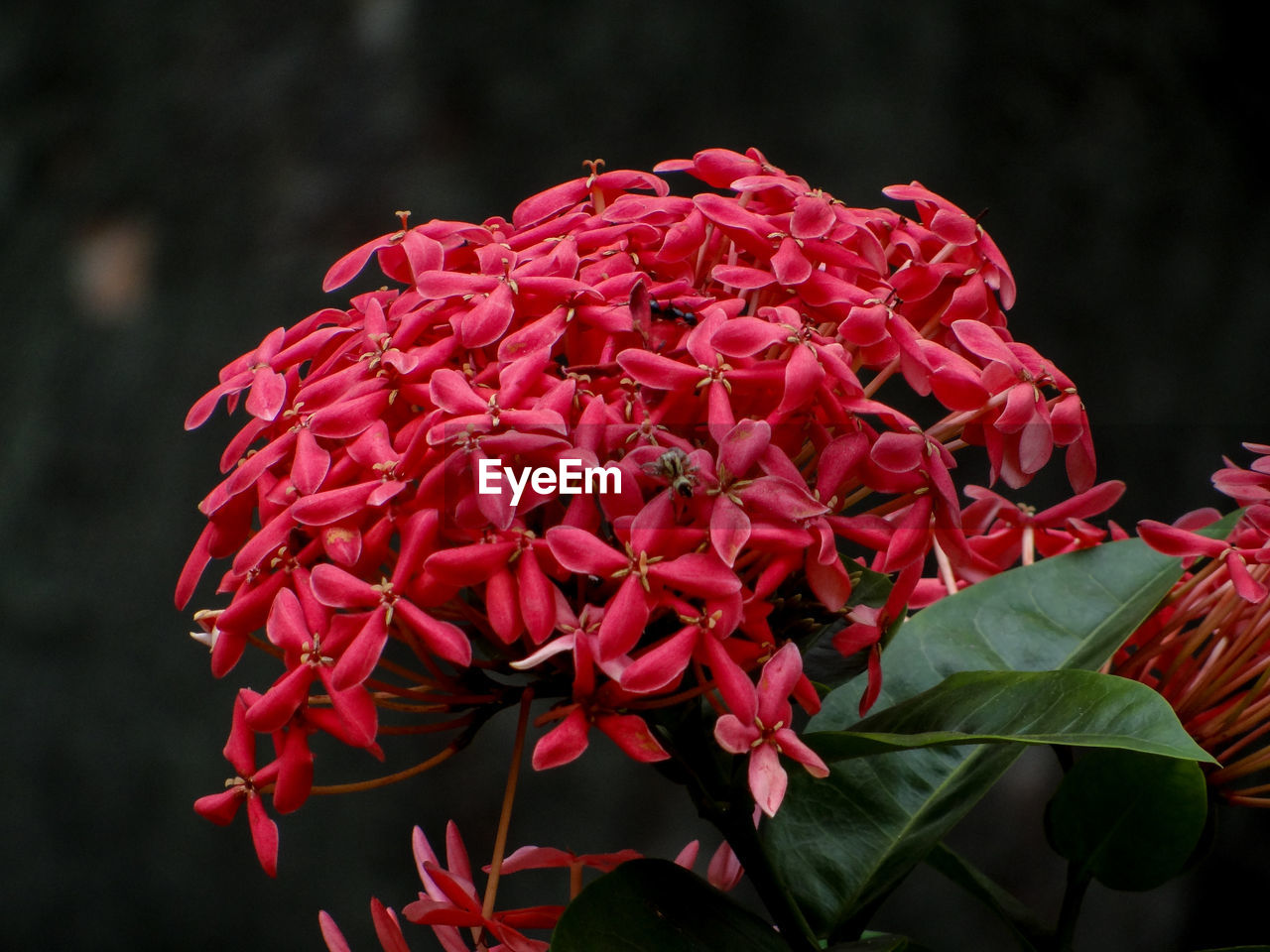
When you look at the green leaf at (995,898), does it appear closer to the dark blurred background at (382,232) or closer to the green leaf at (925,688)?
the green leaf at (925,688)

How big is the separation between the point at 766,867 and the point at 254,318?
107 cm

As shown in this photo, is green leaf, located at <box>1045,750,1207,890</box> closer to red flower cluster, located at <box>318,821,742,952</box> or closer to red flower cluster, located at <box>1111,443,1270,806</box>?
red flower cluster, located at <box>1111,443,1270,806</box>

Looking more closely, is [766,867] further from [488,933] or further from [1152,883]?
[1152,883]

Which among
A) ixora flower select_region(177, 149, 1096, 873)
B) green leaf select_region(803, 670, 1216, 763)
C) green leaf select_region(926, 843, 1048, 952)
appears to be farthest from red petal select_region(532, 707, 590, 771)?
green leaf select_region(926, 843, 1048, 952)

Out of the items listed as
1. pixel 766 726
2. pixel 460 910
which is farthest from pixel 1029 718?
pixel 460 910

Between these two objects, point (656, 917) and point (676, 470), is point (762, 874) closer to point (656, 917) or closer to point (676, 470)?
point (656, 917)

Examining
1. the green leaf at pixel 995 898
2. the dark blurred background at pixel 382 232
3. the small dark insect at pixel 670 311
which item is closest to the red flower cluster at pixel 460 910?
the green leaf at pixel 995 898

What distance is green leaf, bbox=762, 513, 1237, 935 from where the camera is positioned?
531mm

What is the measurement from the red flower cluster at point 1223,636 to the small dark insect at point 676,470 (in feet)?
0.88

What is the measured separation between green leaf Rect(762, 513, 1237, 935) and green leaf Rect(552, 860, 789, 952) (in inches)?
2.8

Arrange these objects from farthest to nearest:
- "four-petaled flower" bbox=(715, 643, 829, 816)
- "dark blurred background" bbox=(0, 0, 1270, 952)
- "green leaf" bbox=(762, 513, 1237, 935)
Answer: "dark blurred background" bbox=(0, 0, 1270, 952), "green leaf" bbox=(762, 513, 1237, 935), "four-petaled flower" bbox=(715, 643, 829, 816)

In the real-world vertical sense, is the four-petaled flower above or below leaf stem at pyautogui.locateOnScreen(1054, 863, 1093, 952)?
above

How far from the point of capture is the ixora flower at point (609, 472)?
376 mm

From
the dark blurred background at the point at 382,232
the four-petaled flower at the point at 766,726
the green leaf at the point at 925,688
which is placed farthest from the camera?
the dark blurred background at the point at 382,232
